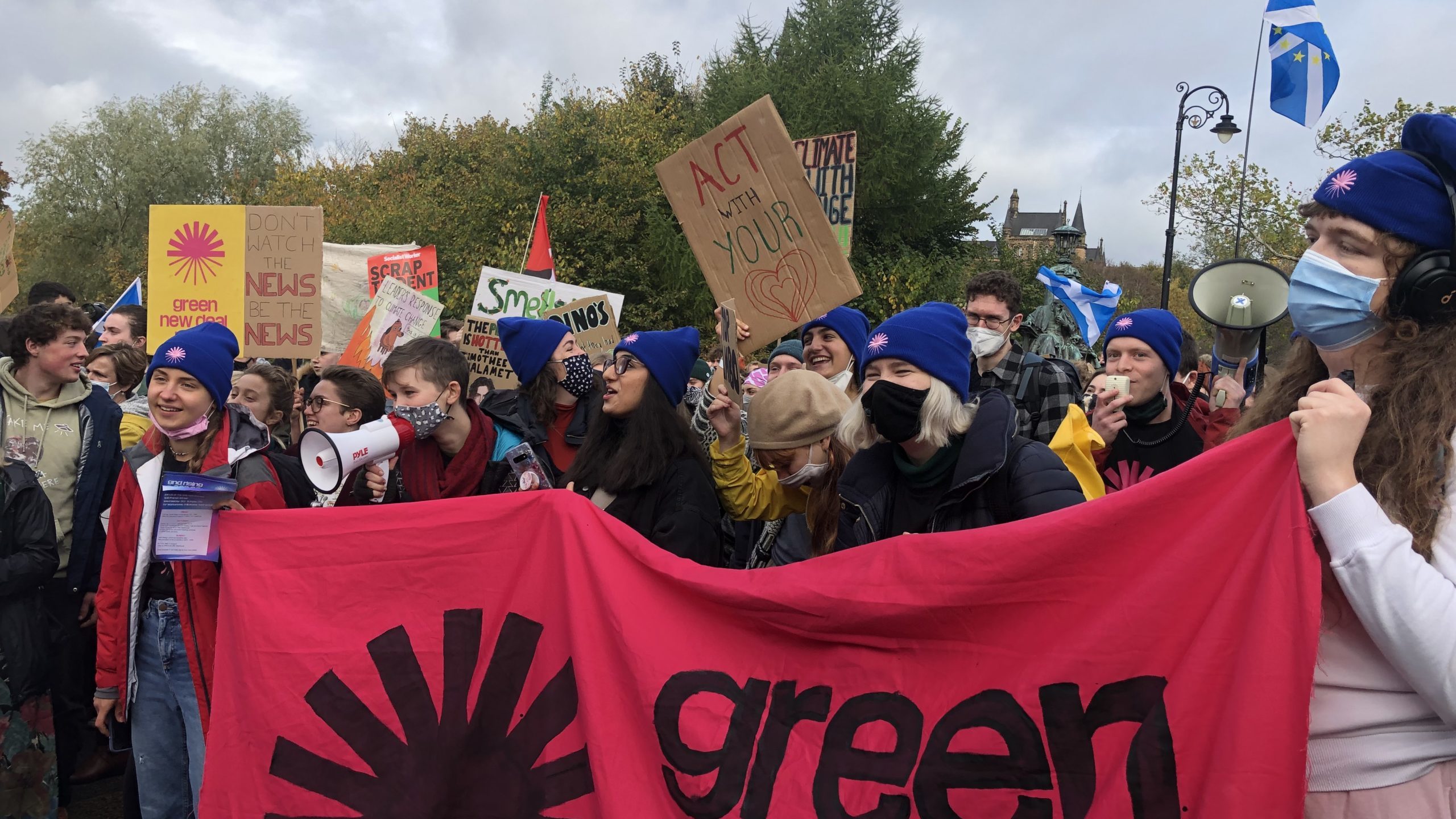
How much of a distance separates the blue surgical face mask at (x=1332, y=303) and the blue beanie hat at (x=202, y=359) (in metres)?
A: 3.04

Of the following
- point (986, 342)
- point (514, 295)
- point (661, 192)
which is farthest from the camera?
point (661, 192)

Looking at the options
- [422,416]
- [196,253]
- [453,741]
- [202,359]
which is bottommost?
[453,741]

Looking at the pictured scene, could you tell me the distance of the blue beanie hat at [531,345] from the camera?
4688 mm

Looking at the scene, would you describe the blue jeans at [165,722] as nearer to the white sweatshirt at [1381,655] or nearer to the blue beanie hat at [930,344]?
→ the blue beanie hat at [930,344]

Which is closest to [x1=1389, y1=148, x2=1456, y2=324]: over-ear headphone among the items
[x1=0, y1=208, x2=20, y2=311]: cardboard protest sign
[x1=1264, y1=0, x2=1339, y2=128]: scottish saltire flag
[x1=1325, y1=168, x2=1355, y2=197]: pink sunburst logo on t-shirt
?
[x1=1325, y1=168, x2=1355, y2=197]: pink sunburst logo on t-shirt

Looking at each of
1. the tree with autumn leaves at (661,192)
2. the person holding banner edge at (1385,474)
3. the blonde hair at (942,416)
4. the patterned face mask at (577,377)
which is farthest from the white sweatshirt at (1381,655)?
the tree with autumn leaves at (661,192)

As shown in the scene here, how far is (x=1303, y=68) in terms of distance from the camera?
9109 mm

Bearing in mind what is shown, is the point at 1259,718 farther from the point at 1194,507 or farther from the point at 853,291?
the point at 853,291

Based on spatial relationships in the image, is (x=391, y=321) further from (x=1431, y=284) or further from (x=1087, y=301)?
(x=1087, y=301)

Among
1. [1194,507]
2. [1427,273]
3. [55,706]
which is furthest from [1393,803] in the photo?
[55,706]

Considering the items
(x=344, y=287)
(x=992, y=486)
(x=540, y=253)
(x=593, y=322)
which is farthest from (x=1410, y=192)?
(x=344, y=287)

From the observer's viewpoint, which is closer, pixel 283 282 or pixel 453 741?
pixel 453 741

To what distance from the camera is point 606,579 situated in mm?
2625

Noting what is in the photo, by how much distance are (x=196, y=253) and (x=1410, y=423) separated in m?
6.71
